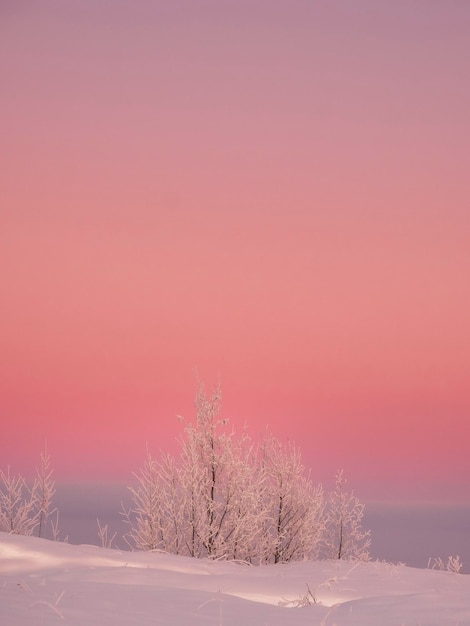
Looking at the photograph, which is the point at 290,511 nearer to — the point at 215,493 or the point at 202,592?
the point at 215,493

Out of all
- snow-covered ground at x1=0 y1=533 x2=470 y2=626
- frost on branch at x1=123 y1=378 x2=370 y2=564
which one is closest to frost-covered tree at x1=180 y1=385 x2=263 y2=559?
frost on branch at x1=123 y1=378 x2=370 y2=564

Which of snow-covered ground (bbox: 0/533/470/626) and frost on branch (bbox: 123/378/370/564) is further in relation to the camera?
frost on branch (bbox: 123/378/370/564)

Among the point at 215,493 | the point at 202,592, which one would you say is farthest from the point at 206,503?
the point at 202,592

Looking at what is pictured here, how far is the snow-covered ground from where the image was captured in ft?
14.1

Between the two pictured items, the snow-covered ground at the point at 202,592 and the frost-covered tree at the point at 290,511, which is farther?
the frost-covered tree at the point at 290,511

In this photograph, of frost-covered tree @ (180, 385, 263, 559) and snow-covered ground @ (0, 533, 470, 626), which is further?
frost-covered tree @ (180, 385, 263, 559)

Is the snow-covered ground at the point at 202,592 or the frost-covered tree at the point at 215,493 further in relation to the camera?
the frost-covered tree at the point at 215,493

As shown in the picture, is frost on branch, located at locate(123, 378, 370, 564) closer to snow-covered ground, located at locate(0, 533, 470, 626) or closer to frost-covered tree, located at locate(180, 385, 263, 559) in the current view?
frost-covered tree, located at locate(180, 385, 263, 559)

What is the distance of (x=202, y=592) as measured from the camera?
17.3 ft

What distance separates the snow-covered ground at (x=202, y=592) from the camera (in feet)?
14.1

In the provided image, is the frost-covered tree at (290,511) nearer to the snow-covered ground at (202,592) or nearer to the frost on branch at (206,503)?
the frost on branch at (206,503)

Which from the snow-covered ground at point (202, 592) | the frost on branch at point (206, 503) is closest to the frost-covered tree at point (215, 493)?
the frost on branch at point (206, 503)

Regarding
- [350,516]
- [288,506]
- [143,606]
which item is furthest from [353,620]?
[350,516]

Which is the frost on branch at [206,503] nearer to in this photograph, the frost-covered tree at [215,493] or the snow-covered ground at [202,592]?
the frost-covered tree at [215,493]
